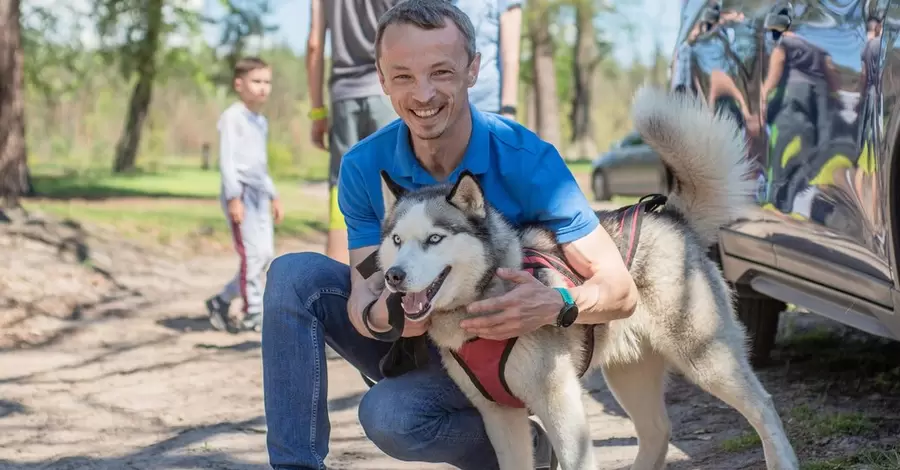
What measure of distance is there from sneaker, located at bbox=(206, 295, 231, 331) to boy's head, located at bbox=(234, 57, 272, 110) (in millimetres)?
1431

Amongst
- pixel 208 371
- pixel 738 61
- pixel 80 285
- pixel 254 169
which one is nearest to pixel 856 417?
pixel 738 61

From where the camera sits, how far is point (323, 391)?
3.02 m

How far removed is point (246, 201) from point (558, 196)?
4.30 meters

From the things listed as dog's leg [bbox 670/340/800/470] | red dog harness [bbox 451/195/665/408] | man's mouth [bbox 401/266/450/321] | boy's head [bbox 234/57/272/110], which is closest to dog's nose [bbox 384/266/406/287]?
man's mouth [bbox 401/266/450/321]

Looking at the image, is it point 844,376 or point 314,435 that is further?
point 844,376

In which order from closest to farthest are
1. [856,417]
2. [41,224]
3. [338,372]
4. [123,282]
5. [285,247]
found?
[856,417]
[338,372]
[123,282]
[41,224]
[285,247]

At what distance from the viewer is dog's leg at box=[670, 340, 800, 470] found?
3180 mm

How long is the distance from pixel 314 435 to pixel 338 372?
8.25 feet

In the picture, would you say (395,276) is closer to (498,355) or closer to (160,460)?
(498,355)

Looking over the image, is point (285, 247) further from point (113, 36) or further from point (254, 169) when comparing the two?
point (113, 36)

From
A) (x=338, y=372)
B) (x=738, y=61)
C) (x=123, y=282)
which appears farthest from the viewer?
(x=123, y=282)

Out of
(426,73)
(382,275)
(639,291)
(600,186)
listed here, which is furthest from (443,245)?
(600,186)

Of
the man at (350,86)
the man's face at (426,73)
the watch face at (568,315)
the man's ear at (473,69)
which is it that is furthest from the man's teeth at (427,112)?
the man at (350,86)

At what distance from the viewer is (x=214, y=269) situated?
962 cm
